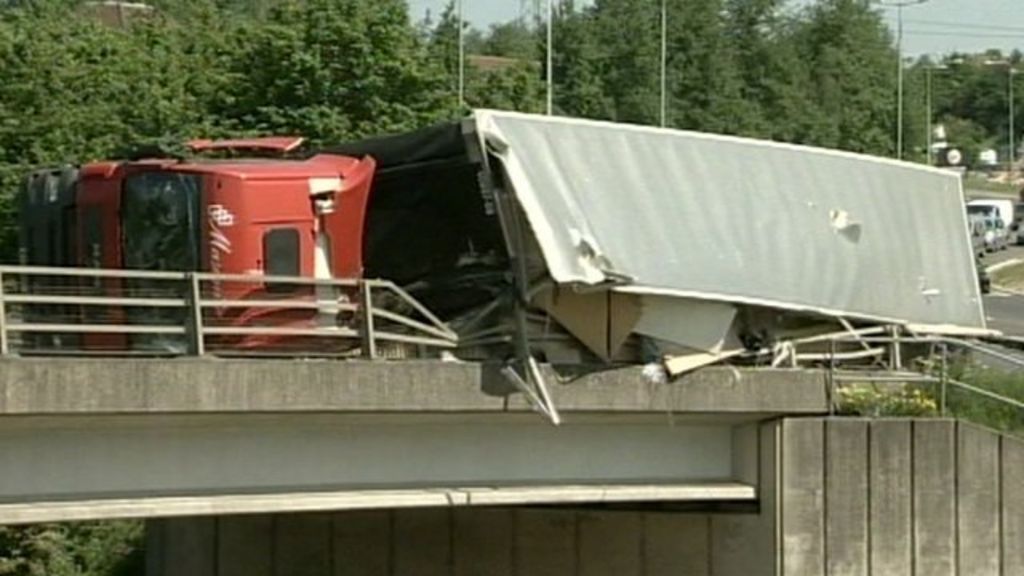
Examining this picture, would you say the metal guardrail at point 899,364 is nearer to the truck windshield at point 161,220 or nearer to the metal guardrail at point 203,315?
the metal guardrail at point 203,315

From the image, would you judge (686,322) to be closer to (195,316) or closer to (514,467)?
(514,467)

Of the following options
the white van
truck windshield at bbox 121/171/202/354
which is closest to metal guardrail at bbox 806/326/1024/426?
truck windshield at bbox 121/171/202/354

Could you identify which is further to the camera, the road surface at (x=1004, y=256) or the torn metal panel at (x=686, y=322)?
the road surface at (x=1004, y=256)

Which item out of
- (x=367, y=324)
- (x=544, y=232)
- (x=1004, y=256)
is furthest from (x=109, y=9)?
(x=367, y=324)

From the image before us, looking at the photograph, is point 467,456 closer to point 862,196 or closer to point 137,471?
point 137,471

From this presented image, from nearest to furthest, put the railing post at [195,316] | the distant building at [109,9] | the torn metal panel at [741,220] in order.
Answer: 1. the railing post at [195,316]
2. the torn metal panel at [741,220]
3. the distant building at [109,9]

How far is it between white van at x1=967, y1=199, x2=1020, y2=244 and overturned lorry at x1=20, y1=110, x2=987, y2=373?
57.9 m

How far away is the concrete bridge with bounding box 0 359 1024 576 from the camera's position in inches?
659

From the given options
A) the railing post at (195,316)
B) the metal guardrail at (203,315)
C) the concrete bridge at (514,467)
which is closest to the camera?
the metal guardrail at (203,315)

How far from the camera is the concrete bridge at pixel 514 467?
659 inches

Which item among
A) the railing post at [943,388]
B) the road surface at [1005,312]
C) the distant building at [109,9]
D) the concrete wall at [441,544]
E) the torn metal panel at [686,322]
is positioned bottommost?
the concrete wall at [441,544]

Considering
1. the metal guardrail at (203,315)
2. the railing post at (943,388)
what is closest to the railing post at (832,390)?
the railing post at (943,388)

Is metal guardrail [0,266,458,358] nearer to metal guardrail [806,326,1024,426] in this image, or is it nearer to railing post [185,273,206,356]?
railing post [185,273,206,356]

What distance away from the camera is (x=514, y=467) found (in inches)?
770
